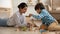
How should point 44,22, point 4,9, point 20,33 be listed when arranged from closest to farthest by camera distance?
1. point 20,33
2. point 44,22
3. point 4,9

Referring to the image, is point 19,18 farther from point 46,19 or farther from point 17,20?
point 46,19

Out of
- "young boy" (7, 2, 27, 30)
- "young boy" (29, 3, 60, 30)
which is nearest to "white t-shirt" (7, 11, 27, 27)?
"young boy" (7, 2, 27, 30)

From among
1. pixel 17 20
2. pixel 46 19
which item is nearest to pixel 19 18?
pixel 17 20

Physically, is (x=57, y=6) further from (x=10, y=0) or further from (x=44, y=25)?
(x=44, y=25)

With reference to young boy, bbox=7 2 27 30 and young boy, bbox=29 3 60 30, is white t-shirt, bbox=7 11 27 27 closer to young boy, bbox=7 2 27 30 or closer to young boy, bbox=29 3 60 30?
young boy, bbox=7 2 27 30

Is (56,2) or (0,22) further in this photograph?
(56,2)

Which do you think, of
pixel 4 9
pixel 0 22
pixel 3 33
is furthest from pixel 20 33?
pixel 4 9

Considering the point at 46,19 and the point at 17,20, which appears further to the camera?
the point at 46,19

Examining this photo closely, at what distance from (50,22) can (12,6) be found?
220 centimetres

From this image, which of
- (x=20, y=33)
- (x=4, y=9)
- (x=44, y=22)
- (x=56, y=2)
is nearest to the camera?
(x=20, y=33)

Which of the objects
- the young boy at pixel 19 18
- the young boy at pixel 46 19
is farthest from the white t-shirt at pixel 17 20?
the young boy at pixel 46 19

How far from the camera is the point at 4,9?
455 centimetres

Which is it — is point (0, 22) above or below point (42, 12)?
below

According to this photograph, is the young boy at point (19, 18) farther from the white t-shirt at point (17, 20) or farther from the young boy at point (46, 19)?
the young boy at point (46, 19)
